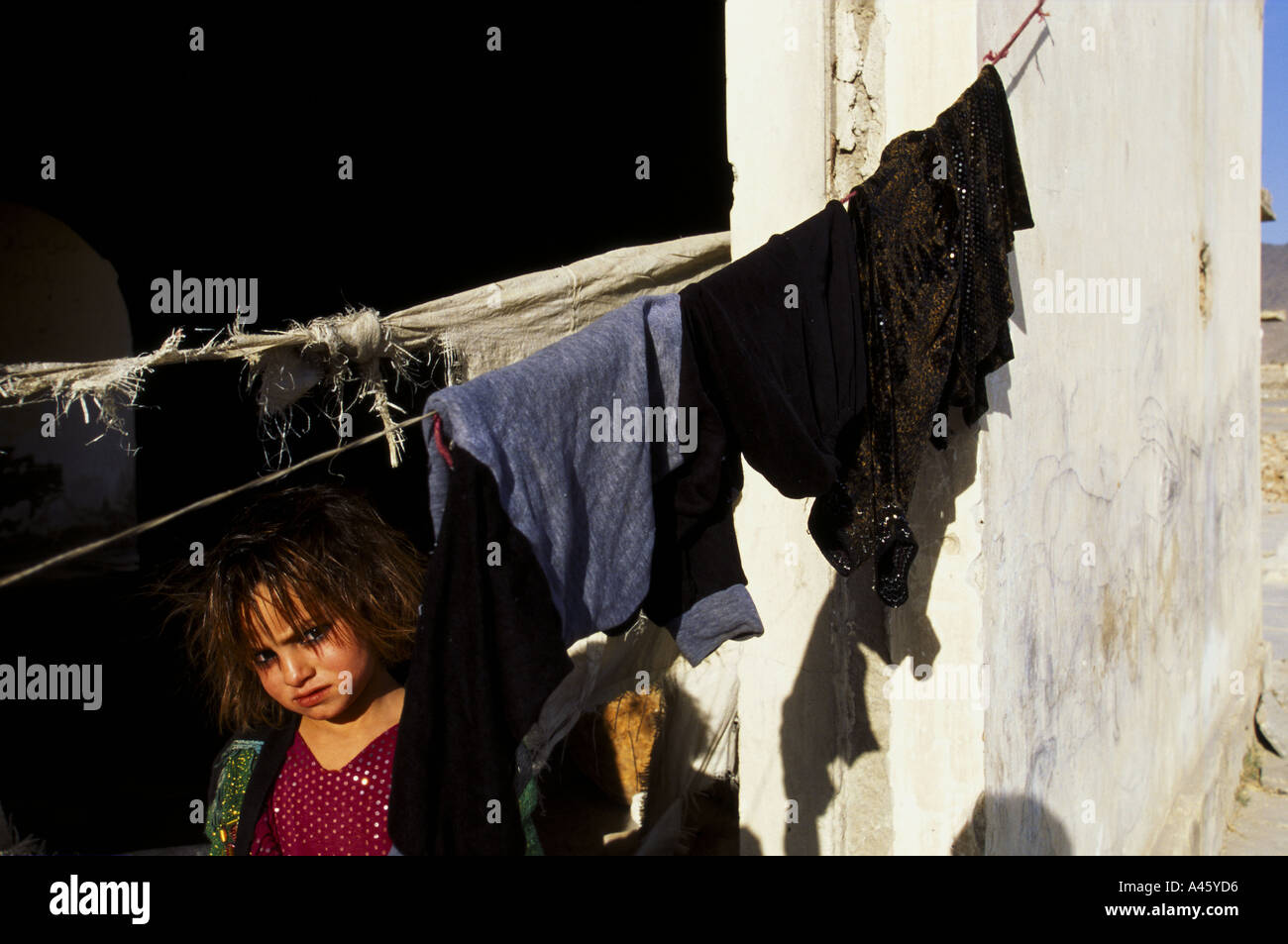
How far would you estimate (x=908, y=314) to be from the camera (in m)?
1.85

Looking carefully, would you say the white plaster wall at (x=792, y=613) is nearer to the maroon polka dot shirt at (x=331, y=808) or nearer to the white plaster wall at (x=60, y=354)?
the maroon polka dot shirt at (x=331, y=808)

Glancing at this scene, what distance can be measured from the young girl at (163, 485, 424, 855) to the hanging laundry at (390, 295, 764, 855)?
631 mm

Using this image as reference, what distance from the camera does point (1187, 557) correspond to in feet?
15.3

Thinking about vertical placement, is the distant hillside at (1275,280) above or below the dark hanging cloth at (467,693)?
above

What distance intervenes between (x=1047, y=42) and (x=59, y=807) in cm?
488

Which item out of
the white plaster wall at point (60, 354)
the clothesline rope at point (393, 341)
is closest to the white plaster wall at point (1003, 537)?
the clothesline rope at point (393, 341)

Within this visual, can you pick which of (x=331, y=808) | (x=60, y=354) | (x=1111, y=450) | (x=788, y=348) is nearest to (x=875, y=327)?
(x=788, y=348)

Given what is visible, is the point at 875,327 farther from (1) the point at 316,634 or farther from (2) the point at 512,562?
(1) the point at 316,634

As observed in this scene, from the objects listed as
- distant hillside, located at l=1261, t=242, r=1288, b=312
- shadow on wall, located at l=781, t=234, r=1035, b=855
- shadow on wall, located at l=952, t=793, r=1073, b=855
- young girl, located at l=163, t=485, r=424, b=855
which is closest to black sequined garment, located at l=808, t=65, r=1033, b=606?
shadow on wall, located at l=781, t=234, r=1035, b=855

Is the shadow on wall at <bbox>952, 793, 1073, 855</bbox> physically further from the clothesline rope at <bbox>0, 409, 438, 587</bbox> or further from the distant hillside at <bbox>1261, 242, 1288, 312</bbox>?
the distant hillside at <bbox>1261, 242, 1288, 312</bbox>

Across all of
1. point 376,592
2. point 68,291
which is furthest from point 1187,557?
point 68,291

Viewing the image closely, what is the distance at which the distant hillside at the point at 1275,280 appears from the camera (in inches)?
3401

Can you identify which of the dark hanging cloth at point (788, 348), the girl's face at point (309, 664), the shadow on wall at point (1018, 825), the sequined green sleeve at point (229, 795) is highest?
the dark hanging cloth at point (788, 348)

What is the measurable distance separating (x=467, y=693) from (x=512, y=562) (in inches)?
6.7
